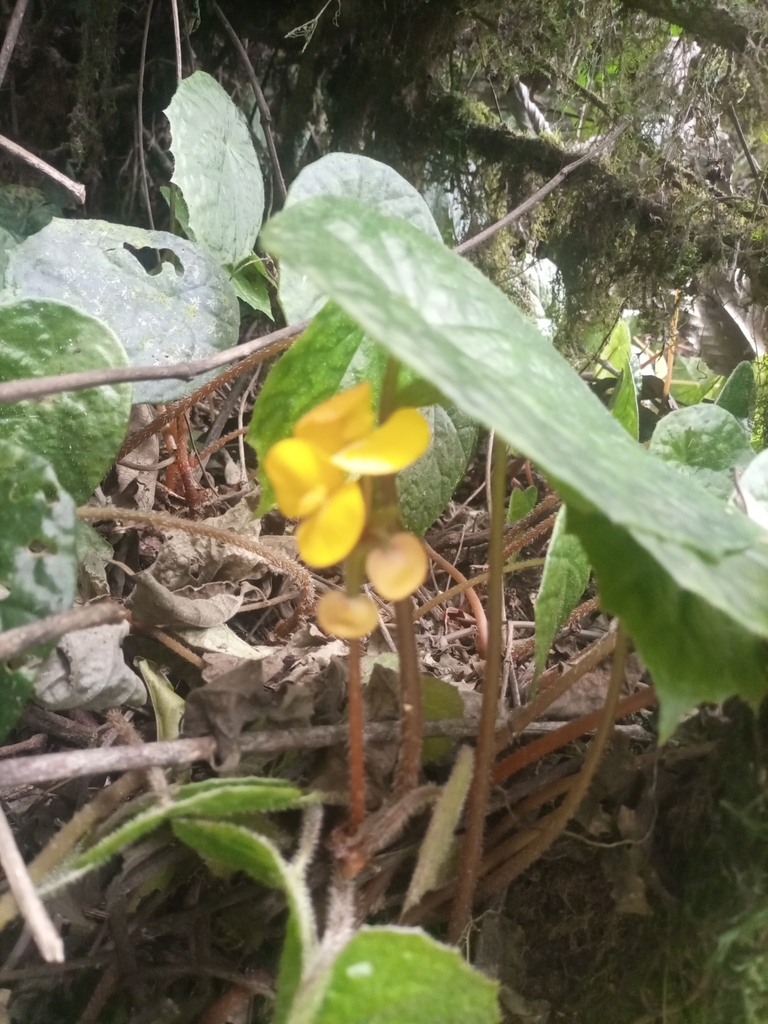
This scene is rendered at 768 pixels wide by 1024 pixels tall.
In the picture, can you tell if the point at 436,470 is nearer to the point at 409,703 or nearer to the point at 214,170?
the point at 409,703

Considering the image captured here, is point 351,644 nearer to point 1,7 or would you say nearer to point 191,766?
point 191,766

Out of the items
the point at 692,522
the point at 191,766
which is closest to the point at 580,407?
the point at 692,522

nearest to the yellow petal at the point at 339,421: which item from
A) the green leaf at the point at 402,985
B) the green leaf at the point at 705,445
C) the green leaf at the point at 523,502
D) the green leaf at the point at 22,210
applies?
the green leaf at the point at 402,985

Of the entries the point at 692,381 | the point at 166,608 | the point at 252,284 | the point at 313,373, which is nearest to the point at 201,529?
the point at 166,608

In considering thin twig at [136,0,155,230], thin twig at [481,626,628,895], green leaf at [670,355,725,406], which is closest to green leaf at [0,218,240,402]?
thin twig at [136,0,155,230]

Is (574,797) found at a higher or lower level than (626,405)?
lower
